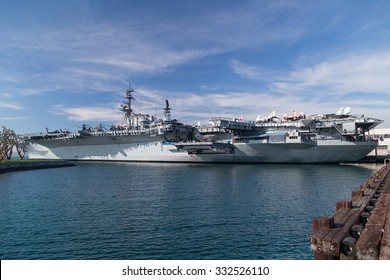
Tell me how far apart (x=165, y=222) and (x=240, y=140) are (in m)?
38.0

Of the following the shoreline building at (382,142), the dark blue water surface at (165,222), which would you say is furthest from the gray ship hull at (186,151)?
the shoreline building at (382,142)

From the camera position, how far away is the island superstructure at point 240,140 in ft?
153

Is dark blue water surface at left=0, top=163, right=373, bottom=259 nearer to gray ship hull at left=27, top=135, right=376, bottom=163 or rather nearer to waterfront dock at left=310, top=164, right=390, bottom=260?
waterfront dock at left=310, top=164, right=390, bottom=260

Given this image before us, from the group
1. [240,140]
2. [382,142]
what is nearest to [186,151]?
[240,140]

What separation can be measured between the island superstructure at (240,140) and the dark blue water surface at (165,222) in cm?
2368

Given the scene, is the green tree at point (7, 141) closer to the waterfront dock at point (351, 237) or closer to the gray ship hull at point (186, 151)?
the gray ship hull at point (186, 151)

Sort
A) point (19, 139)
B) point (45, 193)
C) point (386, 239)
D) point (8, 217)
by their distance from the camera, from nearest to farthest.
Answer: point (386, 239)
point (8, 217)
point (45, 193)
point (19, 139)

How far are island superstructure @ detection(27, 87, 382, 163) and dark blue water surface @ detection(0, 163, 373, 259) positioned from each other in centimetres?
2368

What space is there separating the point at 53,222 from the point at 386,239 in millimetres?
14385

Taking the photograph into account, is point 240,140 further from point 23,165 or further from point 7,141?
point 7,141

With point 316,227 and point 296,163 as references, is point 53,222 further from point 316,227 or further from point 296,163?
point 296,163

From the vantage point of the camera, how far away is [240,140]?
169 ft

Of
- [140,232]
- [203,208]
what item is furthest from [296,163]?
[140,232]
